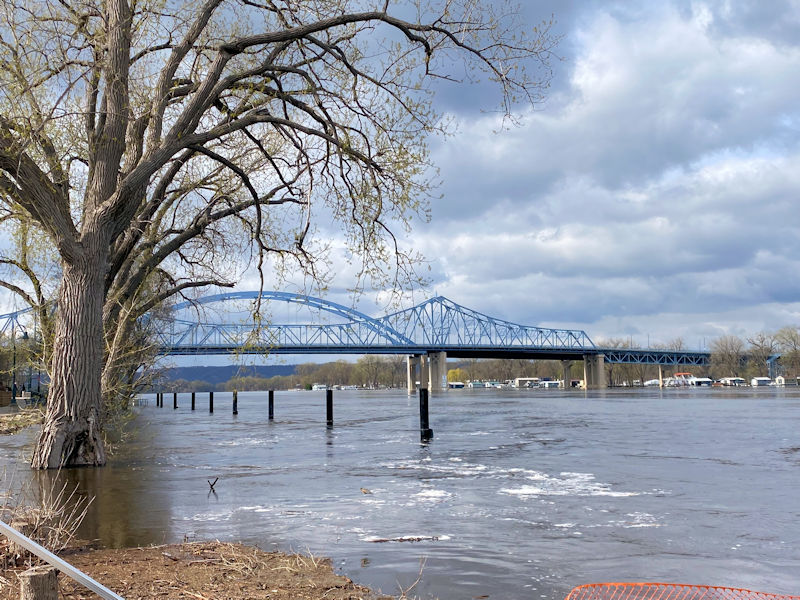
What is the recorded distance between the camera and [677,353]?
150 metres

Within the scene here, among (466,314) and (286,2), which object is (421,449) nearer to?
(286,2)

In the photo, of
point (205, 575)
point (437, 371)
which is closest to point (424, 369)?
point (437, 371)

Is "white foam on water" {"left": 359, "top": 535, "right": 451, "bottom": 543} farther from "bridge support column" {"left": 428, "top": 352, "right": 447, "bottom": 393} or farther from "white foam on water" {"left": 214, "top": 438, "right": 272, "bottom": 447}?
"bridge support column" {"left": 428, "top": 352, "right": 447, "bottom": 393}

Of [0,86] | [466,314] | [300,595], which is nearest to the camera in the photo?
[300,595]

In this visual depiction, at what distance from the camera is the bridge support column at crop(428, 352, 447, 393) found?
12912 centimetres

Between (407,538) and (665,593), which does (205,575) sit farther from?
(665,593)

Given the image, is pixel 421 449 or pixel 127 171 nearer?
pixel 127 171

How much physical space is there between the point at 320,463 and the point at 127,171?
7695 millimetres

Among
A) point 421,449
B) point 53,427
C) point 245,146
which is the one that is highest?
point 245,146

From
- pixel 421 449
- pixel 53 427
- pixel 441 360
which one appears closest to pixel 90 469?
pixel 53 427

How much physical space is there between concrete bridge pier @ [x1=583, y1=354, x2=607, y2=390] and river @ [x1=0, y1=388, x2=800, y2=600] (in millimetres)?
123924

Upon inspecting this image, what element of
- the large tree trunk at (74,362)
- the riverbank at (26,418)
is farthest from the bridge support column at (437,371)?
the large tree trunk at (74,362)

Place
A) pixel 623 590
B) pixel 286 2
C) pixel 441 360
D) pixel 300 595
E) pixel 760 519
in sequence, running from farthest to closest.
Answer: pixel 441 360 → pixel 286 2 → pixel 760 519 → pixel 623 590 → pixel 300 595

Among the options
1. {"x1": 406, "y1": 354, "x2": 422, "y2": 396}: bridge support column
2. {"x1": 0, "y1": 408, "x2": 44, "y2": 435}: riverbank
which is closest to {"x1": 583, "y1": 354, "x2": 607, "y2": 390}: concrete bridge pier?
{"x1": 406, "y1": 354, "x2": 422, "y2": 396}: bridge support column
